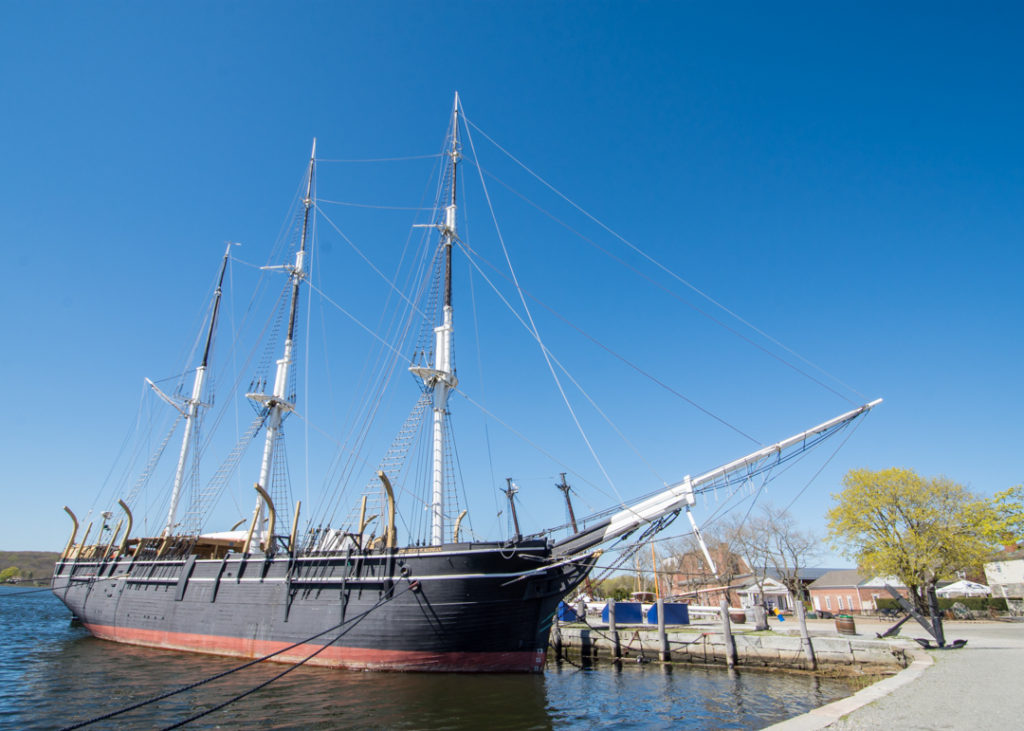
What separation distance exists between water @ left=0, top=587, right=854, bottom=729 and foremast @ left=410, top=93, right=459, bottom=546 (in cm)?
539

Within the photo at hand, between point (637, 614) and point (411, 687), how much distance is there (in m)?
17.6

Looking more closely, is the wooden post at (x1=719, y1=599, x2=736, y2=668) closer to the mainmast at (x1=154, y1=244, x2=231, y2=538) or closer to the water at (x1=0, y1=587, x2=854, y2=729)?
the water at (x1=0, y1=587, x2=854, y2=729)

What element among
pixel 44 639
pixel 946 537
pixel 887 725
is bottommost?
pixel 44 639

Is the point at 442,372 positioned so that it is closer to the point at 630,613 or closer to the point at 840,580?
the point at 630,613

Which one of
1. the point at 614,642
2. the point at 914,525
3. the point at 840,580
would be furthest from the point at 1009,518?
the point at 840,580

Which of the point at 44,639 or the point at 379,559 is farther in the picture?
the point at 44,639

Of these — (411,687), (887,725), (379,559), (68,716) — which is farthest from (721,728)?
(68,716)

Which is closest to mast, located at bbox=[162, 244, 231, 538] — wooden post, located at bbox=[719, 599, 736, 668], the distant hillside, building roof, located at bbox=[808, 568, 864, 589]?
wooden post, located at bbox=[719, 599, 736, 668]

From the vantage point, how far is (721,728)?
1199 centimetres

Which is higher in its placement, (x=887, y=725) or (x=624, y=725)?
(x=887, y=725)

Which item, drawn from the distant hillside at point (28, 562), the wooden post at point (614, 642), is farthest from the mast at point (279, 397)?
the distant hillside at point (28, 562)

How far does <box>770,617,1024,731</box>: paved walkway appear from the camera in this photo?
8.00 metres

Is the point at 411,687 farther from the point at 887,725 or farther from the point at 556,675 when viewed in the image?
the point at 887,725

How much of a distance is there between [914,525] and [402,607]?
23229mm
